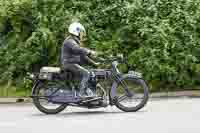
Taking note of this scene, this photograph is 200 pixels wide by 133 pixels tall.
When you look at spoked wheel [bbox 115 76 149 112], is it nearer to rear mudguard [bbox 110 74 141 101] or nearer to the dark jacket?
rear mudguard [bbox 110 74 141 101]

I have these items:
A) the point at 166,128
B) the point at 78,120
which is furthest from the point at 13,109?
the point at 166,128

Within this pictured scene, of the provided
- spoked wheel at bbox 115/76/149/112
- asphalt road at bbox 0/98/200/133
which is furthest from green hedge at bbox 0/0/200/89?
spoked wheel at bbox 115/76/149/112

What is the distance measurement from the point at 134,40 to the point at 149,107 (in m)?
Result: 3.36

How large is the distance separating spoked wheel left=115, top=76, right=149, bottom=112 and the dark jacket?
963 millimetres

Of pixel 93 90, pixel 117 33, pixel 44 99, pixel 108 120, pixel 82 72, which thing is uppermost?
pixel 117 33

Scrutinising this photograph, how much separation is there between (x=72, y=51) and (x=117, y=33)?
3.97 metres

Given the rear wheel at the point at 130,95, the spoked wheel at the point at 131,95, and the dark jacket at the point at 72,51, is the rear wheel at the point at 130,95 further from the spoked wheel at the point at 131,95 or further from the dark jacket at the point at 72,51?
the dark jacket at the point at 72,51

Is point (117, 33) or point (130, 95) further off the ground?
point (117, 33)

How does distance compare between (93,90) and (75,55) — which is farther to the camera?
(93,90)

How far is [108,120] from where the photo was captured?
396 inches

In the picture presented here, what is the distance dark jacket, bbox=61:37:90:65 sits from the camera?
11.0m

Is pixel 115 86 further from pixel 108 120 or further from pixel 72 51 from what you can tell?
pixel 108 120

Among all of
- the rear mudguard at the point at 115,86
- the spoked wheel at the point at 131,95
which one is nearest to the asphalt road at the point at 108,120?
the spoked wheel at the point at 131,95

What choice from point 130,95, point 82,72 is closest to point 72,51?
point 82,72
